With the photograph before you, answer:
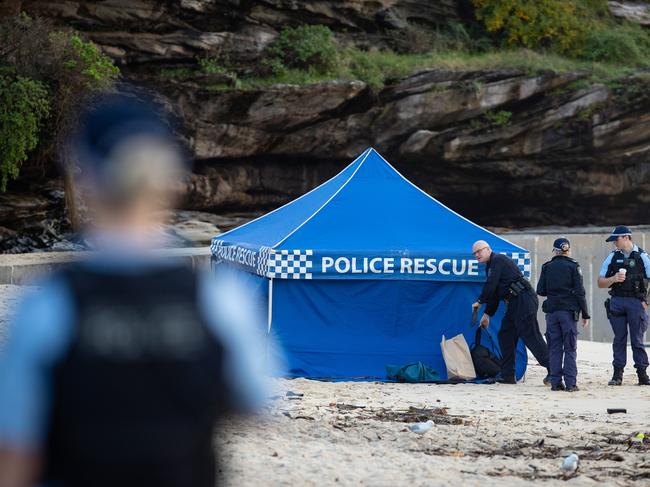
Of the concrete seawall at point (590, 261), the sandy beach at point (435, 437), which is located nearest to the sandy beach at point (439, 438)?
the sandy beach at point (435, 437)

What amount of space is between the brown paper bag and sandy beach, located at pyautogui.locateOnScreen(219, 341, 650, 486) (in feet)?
2.58

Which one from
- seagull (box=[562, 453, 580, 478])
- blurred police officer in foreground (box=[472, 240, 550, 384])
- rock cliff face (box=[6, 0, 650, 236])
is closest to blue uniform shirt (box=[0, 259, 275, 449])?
seagull (box=[562, 453, 580, 478])

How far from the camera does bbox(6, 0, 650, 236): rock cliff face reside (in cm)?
2744

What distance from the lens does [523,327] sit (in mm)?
11219

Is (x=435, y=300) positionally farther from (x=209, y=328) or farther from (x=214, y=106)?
(x=214, y=106)

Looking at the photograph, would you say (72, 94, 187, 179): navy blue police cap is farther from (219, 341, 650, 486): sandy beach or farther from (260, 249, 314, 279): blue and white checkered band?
(260, 249, 314, 279): blue and white checkered band

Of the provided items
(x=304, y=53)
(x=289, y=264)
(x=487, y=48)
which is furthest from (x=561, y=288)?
(x=487, y=48)

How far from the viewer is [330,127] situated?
28.8 metres

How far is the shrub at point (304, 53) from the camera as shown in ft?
92.5

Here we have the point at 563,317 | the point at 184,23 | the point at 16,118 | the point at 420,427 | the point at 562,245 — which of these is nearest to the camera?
the point at 420,427

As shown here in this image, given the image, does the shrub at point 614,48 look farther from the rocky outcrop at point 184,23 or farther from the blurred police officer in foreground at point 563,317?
the blurred police officer in foreground at point 563,317

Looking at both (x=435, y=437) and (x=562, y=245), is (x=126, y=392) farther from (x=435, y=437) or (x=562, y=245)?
(x=562, y=245)

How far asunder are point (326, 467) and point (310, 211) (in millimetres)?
7046

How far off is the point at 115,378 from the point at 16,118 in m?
21.3
